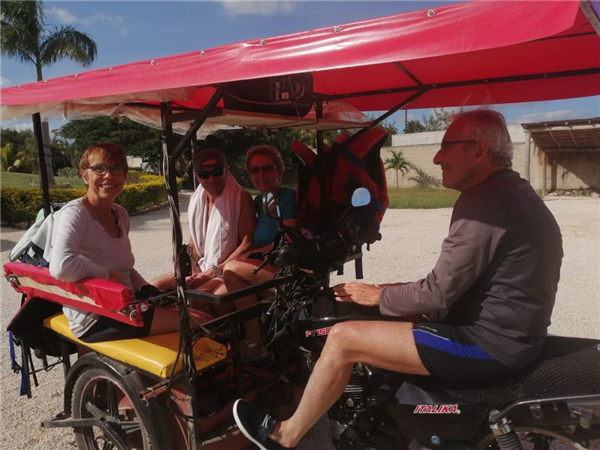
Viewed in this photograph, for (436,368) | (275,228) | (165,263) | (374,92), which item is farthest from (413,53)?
(165,263)

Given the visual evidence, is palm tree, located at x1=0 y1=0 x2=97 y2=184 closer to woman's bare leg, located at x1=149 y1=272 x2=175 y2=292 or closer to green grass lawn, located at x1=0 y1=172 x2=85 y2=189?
green grass lawn, located at x1=0 y1=172 x2=85 y2=189

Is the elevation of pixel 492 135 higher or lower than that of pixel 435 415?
higher

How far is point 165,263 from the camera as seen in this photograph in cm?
800

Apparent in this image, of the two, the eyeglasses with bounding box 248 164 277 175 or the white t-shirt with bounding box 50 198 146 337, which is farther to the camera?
the eyeglasses with bounding box 248 164 277 175

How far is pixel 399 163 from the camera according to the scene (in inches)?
1093

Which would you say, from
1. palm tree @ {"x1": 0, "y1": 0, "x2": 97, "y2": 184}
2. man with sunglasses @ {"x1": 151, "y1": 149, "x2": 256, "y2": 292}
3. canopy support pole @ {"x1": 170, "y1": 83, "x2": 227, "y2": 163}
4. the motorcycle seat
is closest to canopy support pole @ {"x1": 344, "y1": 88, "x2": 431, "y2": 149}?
man with sunglasses @ {"x1": 151, "y1": 149, "x2": 256, "y2": 292}

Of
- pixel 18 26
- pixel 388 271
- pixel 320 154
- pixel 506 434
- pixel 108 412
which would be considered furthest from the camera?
pixel 18 26

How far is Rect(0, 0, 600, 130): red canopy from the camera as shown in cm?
136

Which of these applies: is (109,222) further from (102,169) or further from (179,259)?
(179,259)

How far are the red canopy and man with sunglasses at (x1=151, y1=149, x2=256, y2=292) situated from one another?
637mm

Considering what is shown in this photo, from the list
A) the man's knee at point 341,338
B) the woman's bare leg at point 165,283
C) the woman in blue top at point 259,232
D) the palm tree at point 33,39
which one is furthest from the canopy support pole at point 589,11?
the palm tree at point 33,39

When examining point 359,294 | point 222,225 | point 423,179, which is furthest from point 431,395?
point 423,179

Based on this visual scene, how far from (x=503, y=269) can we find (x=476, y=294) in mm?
172

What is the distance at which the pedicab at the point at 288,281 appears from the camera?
155 cm
